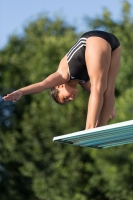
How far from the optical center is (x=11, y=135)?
27.1m

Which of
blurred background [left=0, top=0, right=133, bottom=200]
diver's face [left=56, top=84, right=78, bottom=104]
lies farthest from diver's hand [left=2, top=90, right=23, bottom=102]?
blurred background [left=0, top=0, right=133, bottom=200]

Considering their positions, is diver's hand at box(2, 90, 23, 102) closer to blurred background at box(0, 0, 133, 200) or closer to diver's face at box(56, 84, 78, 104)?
diver's face at box(56, 84, 78, 104)

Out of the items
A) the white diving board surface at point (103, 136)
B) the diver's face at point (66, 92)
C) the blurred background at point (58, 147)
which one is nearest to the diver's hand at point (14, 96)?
the diver's face at point (66, 92)

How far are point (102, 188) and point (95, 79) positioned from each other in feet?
61.1

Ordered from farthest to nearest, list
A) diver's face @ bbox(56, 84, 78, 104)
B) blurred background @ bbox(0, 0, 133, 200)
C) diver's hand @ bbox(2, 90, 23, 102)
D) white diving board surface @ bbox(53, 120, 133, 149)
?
blurred background @ bbox(0, 0, 133, 200)
diver's face @ bbox(56, 84, 78, 104)
diver's hand @ bbox(2, 90, 23, 102)
white diving board surface @ bbox(53, 120, 133, 149)

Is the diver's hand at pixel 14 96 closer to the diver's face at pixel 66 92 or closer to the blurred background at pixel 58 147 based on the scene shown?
the diver's face at pixel 66 92

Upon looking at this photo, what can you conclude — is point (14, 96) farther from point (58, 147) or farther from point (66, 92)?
point (58, 147)

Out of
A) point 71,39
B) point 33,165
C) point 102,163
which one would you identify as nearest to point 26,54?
point 71,39

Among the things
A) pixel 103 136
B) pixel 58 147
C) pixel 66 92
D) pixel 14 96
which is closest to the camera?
pixel 103 136

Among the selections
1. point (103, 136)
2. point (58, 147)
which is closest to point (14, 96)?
point (103, 136)

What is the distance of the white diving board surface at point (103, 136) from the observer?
19.6 ft

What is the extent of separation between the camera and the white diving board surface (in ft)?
19.6

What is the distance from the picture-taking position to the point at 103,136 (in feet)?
21.3

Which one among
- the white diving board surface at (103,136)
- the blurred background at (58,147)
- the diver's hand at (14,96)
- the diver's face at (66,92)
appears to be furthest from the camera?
the blurred background at (58,147)
